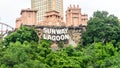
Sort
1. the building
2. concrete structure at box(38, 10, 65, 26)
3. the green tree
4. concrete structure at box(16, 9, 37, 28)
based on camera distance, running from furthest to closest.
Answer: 1. the building
2. concrete structure at box(16, 9, 37, 28)
3. concrete structure at box(38, 10, 65, 26)
4. the green tree

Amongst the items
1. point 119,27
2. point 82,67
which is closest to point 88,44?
point 119,27

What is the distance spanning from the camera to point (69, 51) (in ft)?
132

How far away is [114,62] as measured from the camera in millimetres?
36969

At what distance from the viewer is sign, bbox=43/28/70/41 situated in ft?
147

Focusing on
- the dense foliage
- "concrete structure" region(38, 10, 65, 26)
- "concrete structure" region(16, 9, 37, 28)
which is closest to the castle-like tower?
"concrete structure" region(38, 10, 65, 26)

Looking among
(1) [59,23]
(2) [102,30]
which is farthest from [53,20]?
(2) [102,30]

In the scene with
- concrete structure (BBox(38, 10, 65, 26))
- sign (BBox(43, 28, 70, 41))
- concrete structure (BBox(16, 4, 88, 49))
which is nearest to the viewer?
sign (BBox(43, 28, 70, 41))

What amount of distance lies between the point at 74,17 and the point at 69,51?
22.8 ft

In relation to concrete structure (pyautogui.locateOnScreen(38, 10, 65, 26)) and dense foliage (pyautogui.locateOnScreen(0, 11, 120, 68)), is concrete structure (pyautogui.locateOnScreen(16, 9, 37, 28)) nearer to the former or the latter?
concrete structure (pyautogui.locateOnScreen(38, 10, 65, 26))

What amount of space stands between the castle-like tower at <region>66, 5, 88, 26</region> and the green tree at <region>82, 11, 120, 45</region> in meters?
2.10

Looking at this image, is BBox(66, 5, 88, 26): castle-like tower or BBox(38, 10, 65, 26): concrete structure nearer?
BBox(38, 10, 65, 26): concrete structure

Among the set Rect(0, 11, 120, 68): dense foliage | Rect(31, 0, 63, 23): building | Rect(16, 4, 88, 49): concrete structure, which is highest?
Rect(31, 0, 63, 23): building

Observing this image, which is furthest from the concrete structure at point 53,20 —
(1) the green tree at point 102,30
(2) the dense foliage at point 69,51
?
(1) the green tree at point 102,30

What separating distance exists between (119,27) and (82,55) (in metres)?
5.69
